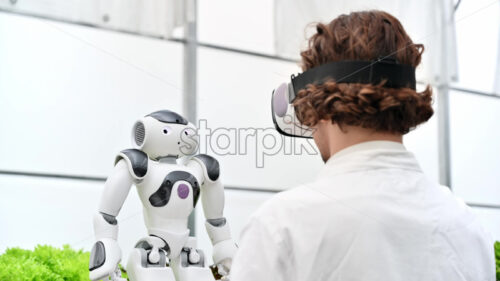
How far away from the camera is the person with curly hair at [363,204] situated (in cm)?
66

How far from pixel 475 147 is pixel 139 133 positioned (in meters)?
2.75

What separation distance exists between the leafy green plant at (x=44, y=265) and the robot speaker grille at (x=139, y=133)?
518mm

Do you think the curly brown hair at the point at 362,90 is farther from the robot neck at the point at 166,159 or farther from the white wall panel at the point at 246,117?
the white wall panel at the point at 246,117

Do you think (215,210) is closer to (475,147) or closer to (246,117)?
(246,117)

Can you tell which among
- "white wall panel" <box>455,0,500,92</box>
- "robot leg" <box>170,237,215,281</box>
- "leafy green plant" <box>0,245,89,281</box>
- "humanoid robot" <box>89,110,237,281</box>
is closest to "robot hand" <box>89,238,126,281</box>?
"humanoid robot" <box>89,110,237,281</box>

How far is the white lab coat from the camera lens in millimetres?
654

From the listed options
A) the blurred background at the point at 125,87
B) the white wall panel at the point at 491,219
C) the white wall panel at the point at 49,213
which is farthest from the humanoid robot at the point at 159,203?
the white wall panel at the point at 491,219

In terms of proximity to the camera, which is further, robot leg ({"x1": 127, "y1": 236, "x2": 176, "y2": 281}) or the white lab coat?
robot leg ({"x1": 127, "y1": 236, "x2": 176, "y2": 281})

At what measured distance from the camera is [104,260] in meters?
1.69

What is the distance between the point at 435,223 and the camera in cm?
70

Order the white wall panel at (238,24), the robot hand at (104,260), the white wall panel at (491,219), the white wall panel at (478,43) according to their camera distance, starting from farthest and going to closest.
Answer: the white wall panel at (491,219) < the white wall panel at (478,43) < the white wall panel at (238,24) < the robot hand at (104,260)

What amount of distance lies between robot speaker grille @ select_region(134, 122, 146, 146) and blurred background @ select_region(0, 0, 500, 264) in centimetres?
94

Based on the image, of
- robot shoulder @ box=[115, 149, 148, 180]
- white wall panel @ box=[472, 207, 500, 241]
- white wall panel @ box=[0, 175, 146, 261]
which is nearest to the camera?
robot shoulder @ box=[115, 149, 148, 180]

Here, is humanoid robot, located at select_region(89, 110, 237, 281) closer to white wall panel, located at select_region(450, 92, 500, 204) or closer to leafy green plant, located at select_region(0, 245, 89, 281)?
leafy green plant, located at select_region(0, 245, 89, 281)
